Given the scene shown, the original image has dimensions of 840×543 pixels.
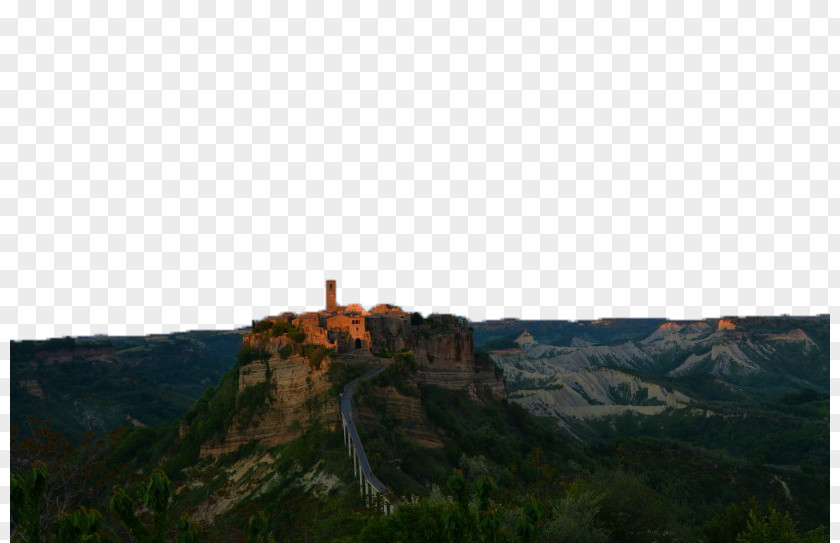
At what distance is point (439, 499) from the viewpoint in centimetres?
3800

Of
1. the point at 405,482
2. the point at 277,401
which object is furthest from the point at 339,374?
the point at 405,482

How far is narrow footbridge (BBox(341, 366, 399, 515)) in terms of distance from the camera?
46.5 meters

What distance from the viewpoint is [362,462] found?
56.8m

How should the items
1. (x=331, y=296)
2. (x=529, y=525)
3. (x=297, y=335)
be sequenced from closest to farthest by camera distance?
(x=529, y=525), (x=297, y=335), (x=331, y=296)

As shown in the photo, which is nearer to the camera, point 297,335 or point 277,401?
point 277,401

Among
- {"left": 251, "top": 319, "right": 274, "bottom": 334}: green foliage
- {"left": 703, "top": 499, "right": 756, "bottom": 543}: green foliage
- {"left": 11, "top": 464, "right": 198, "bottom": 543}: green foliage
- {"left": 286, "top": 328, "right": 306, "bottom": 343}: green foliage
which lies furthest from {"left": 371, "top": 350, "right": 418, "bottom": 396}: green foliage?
{"left": 11, "top": 464, "right": 198, "bottom": 543}: green foliage

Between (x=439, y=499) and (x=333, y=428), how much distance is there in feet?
89.6

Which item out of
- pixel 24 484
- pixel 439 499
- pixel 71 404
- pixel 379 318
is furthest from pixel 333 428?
pixel 71 404

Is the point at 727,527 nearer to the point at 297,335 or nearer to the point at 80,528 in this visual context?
the point at 80,528

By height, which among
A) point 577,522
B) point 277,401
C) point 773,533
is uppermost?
point 277,401

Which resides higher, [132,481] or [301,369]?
[301,369]

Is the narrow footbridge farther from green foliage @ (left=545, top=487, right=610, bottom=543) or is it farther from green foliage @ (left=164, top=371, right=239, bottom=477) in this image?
green foliage @ (left=164, top=371, right=239, bottom=477)

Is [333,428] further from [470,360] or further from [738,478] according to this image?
[738,478]

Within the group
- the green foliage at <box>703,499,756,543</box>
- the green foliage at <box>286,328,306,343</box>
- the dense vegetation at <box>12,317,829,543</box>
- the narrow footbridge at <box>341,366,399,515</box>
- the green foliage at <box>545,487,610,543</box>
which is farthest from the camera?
the green foliage at <box>286,328,306,343</box>
